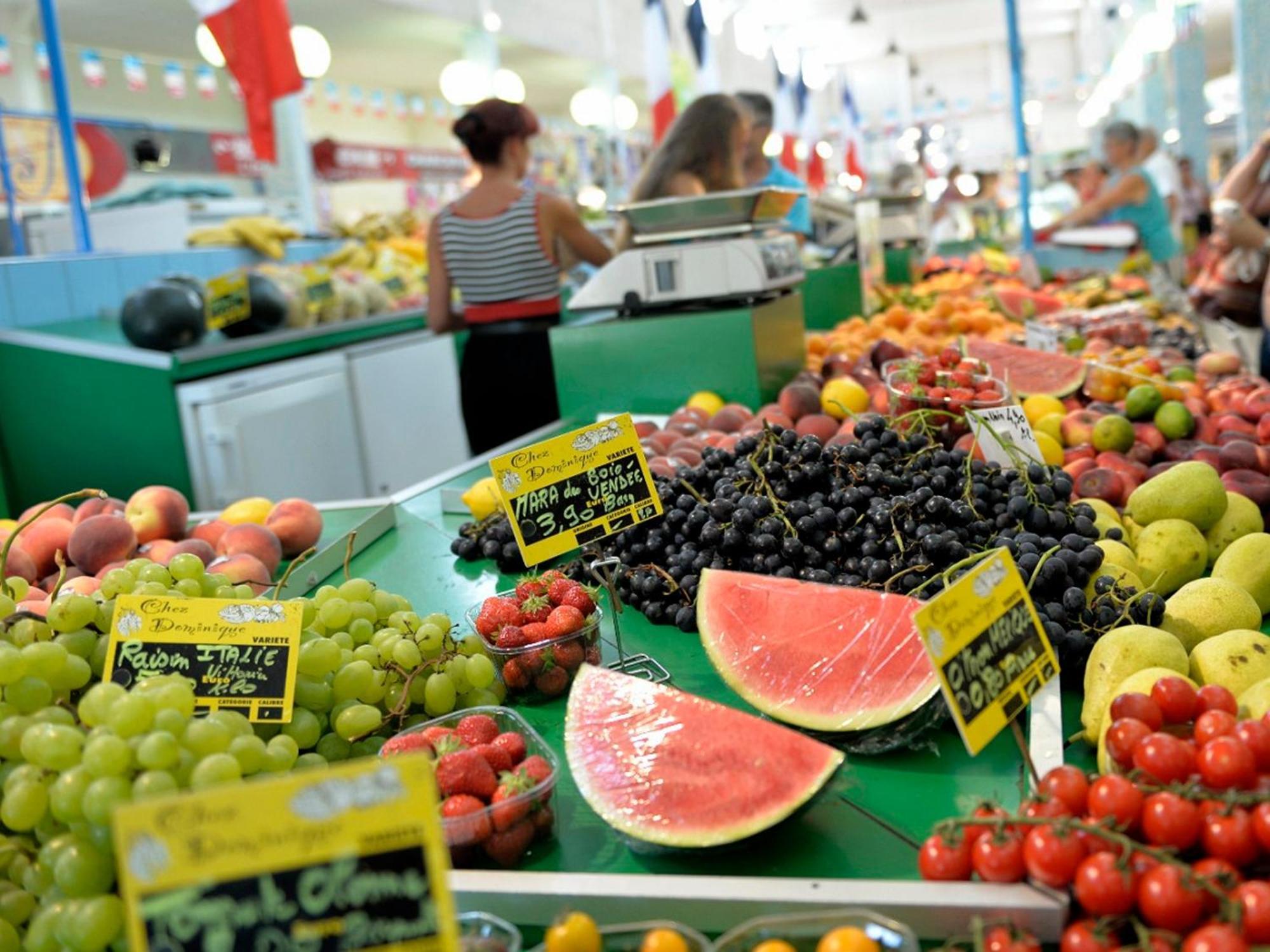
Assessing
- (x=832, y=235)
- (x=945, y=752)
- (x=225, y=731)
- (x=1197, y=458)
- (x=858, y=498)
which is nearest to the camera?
(x=225, y=731)

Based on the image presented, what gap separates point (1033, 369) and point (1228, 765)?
2.25m

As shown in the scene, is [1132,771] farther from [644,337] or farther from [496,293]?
[496,293]

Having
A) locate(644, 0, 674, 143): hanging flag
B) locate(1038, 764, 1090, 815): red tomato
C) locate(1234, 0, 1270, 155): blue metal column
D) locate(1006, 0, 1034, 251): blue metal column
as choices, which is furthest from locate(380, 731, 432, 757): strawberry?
locate(644, 0, 674, 143): hanging flag

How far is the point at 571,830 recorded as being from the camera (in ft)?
3.84

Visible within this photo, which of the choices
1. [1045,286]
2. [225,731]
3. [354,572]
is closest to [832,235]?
[1045,286]

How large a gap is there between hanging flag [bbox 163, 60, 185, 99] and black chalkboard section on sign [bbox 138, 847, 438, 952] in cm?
1337

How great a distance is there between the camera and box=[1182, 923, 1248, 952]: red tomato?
2.47ft

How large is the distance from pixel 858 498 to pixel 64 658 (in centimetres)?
108

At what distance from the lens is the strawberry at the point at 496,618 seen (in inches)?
58.2

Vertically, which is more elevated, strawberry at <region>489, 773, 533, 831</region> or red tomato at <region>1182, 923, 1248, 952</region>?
strawberry at <region>489, 773, 533, 831</region>

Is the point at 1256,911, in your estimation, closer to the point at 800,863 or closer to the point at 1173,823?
the point at 1173,823

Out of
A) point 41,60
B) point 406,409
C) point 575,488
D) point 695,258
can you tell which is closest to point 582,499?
point 575,488

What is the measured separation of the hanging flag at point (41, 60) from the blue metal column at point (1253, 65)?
10026 mm

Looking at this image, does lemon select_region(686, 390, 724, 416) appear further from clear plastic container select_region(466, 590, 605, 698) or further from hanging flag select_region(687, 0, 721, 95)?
hanging flag select_region(687, 0, 721, 95)
